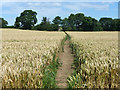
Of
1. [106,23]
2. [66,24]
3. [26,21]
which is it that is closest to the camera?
[26,21]

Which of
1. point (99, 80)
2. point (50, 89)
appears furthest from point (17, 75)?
point (99, 80)

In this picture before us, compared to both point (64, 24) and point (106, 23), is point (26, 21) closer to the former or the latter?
point (64, 24)

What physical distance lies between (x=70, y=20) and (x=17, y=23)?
2999cm

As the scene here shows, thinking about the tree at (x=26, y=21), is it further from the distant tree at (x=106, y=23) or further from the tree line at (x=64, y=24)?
the distant tree at (x=106, y=23)

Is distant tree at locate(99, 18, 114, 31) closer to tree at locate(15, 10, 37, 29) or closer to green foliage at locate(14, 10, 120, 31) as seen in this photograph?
green foliage at locate(14, 10, 120, 31)

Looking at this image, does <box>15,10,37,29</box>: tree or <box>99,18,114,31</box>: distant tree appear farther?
<box>99,18,114,31</box>: distant tree

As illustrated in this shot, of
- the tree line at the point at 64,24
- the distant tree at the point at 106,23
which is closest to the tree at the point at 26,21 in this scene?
the tree line at the point at 64,24

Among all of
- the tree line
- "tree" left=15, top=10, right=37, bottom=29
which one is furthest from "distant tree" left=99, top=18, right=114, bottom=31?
"tree" left=15, top=10, right=37, bottom=29

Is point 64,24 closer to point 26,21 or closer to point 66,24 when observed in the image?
point 66,24

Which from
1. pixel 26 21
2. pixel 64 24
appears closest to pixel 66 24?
pixel 64 24

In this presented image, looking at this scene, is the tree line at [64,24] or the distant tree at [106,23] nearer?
the tree line at [64,24]

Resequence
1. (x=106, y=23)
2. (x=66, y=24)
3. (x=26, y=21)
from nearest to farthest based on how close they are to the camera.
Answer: (x=26, y=21) < (x=66, y=24) < (x=106, y=23)

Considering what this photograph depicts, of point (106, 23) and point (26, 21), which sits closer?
point (26, 21)

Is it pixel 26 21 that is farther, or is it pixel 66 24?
pixel 66 24
